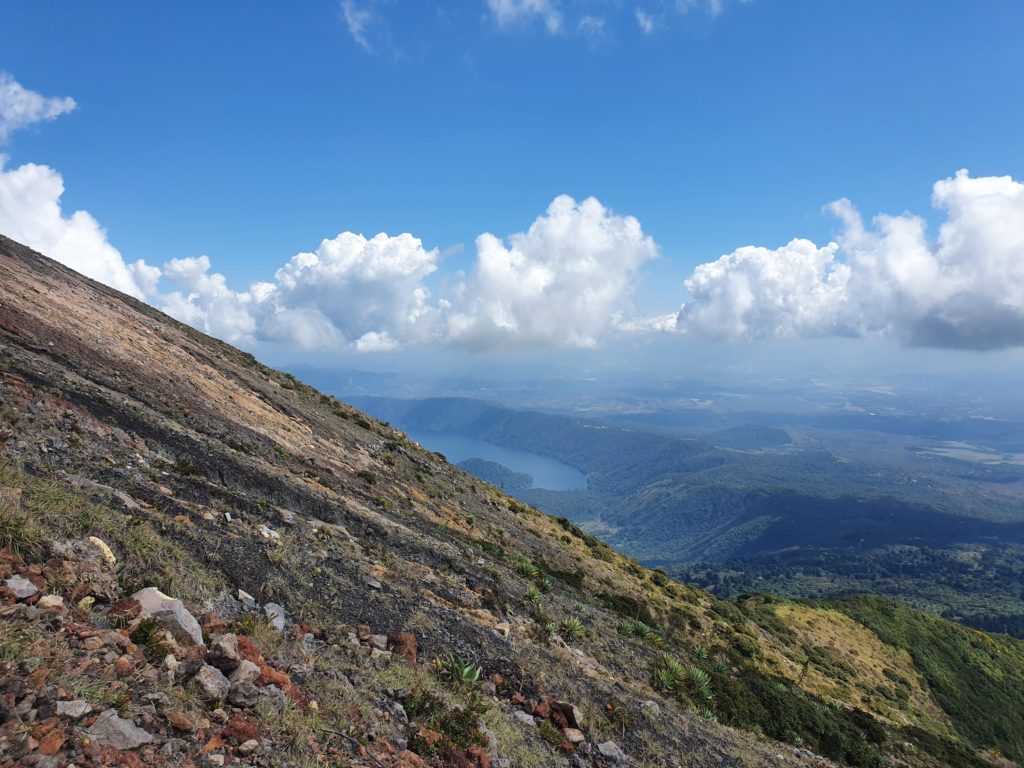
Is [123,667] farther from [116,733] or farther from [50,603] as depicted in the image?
[50,603]

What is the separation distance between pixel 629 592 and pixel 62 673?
93.9 feet

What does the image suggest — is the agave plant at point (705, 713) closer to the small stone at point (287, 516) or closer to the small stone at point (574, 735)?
the small stone at point (574, 735)

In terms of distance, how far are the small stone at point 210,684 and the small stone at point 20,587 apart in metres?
2.50

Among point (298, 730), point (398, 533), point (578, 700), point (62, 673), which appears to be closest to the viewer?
point (62, 673)

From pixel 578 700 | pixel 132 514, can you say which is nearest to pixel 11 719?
pixel 132 514

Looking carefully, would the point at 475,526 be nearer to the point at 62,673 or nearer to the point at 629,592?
the point at 629,592

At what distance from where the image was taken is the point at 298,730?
6.97 m

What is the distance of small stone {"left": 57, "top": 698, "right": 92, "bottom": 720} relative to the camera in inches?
206

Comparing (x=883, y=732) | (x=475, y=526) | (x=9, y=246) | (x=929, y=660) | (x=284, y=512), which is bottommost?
(x=929, y=660)

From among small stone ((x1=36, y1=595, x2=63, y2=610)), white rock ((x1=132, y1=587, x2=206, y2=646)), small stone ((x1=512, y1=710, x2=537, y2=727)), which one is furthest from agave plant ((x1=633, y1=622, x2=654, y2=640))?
small stone ((x1=36, y1=595, x2=63, y2=610))

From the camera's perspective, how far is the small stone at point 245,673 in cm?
723

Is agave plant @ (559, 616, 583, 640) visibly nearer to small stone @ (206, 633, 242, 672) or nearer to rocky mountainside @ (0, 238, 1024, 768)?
rocky mountainside @ (0, 238, 1024, 768)

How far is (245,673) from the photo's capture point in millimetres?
7332

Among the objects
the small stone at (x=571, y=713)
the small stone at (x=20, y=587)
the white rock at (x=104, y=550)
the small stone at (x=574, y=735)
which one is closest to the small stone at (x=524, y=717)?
the small stone at (x=574, y=735)
